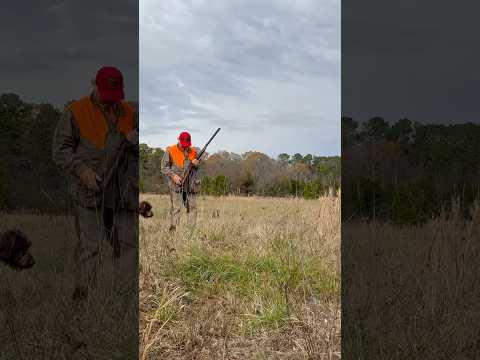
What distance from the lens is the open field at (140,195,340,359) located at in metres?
3.17

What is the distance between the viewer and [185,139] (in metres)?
8.60

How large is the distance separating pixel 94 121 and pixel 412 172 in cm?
306

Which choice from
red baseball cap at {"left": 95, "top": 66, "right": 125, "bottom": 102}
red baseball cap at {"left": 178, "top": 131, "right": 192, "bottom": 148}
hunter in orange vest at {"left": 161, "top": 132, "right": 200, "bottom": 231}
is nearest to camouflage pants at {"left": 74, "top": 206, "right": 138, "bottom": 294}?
red baseball cap at {"left": 95, "top": 66, "right": 125, "bottom": 102}

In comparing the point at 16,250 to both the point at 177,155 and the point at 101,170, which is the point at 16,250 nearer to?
the point at 101,170

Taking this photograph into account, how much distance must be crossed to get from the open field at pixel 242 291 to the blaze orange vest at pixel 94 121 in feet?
3.62

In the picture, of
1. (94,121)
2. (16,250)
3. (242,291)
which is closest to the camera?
(16,250)

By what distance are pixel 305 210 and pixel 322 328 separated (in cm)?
502

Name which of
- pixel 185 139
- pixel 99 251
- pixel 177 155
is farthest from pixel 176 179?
pixel 99 251

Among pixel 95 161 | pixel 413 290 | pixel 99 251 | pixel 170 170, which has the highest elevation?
pixel 170 170

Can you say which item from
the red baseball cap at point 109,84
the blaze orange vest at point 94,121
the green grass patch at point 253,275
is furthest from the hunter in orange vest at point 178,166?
the red baseball cap at point 109,84

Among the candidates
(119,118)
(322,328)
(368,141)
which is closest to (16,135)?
(119,118)

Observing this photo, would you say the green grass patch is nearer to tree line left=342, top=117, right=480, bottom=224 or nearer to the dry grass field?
tree line left=342, top=117, right=480, bottom=224

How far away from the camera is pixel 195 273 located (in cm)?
488

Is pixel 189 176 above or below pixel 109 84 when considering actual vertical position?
below
